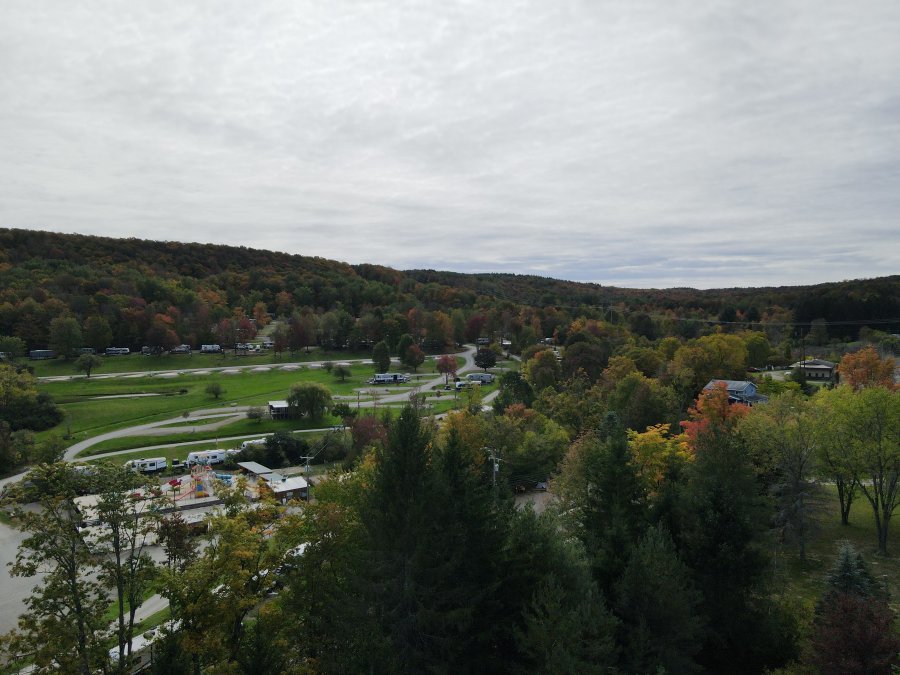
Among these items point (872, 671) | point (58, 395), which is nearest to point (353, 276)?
point (58, 395)

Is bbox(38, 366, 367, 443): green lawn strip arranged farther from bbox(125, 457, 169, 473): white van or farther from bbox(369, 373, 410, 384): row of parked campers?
bbox(125, 457, 169, 473): white van

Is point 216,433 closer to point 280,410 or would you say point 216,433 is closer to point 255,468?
point 280,410

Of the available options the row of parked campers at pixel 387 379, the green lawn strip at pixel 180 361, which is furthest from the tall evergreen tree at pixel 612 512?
the green lawn strip at pixel 180 361

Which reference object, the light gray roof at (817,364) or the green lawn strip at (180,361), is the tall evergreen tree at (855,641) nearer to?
the light gray roof at (817,364)

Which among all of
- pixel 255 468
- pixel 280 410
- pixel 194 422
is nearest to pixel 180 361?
pixel 194 422

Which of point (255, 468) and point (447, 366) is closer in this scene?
point (255, 468)

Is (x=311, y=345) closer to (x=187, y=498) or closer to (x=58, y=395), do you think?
(x=58, y=395)
